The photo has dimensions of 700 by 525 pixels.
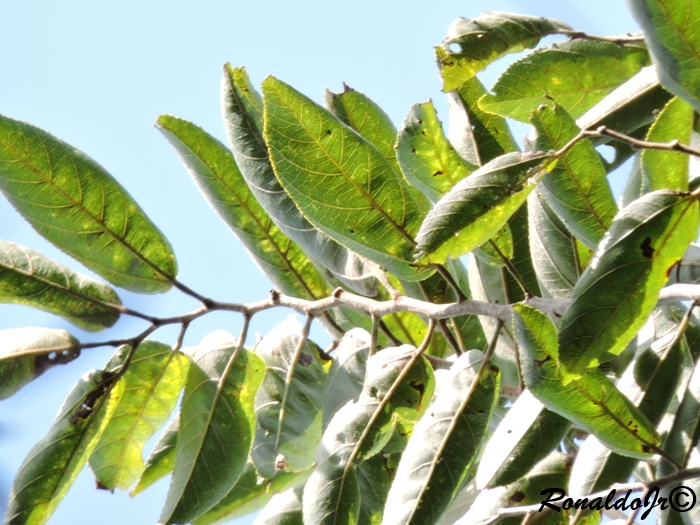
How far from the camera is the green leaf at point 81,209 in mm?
1302

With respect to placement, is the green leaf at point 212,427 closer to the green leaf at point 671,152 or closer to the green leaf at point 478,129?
the green leaf at point 478,129

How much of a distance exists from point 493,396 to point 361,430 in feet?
0.73

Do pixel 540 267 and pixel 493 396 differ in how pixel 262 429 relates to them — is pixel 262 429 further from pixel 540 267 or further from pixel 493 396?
pixel 540 267

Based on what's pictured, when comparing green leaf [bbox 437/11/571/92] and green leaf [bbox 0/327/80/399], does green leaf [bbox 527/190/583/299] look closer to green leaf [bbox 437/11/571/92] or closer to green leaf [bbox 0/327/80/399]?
green leaf [bbox 437/11/571/92]

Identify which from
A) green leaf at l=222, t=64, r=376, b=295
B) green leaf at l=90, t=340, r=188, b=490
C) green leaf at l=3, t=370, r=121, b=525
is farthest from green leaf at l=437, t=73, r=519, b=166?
green leaf at l=3, t=370, r=121, b=525

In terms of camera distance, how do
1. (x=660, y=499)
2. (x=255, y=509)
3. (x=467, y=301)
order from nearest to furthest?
1. (x=660, y=499)
2. (x=467, y=301)
3. (x=255, y=509)

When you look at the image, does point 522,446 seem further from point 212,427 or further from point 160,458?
point 160,458

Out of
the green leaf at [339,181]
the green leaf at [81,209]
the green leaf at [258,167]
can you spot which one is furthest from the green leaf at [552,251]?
the green leaf at [81,209]

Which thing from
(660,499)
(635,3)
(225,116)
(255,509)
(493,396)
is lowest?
(660,499)

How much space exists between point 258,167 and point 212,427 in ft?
1.50

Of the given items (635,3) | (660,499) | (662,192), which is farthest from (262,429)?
(635,3)

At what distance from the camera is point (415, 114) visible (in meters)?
1.24

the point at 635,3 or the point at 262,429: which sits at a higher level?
the point at 635,3

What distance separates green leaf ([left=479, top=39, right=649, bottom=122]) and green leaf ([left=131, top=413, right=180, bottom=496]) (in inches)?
34.3
